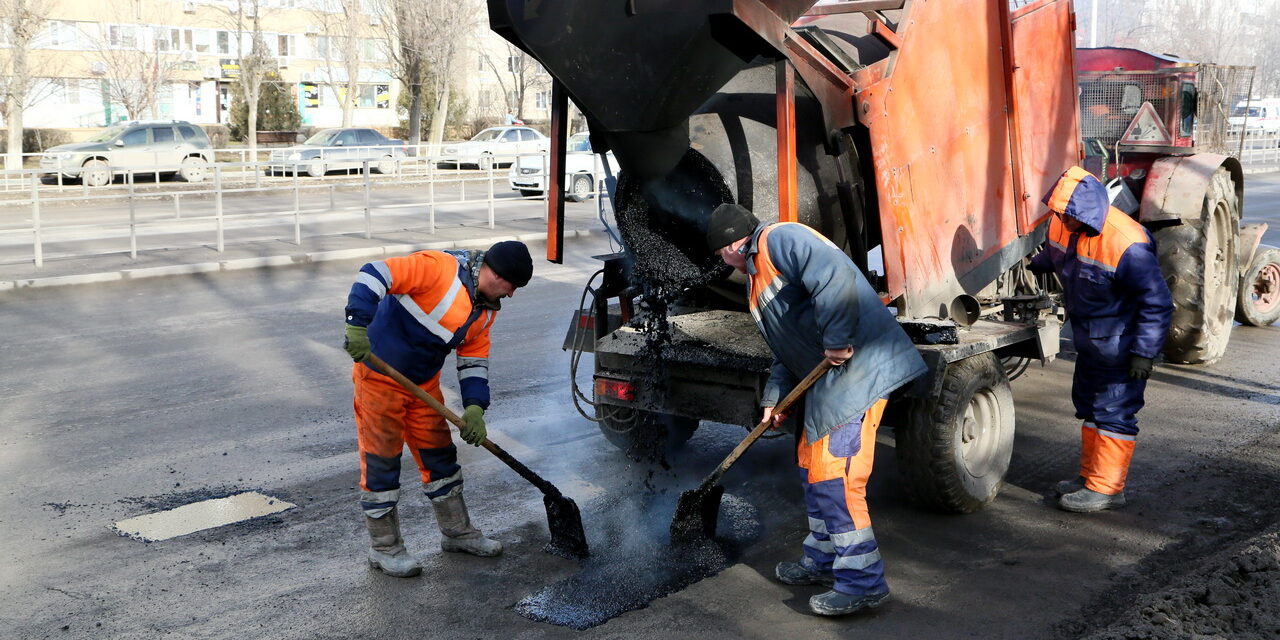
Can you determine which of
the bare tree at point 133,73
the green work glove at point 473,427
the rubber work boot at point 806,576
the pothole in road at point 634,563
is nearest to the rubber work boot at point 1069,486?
the pothole in road at point 634,563

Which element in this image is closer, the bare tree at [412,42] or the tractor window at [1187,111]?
the tractor window at [1187,111]

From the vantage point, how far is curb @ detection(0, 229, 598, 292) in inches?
476

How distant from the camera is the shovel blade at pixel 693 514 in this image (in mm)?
4941

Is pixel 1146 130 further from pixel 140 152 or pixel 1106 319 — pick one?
pixel 140 152

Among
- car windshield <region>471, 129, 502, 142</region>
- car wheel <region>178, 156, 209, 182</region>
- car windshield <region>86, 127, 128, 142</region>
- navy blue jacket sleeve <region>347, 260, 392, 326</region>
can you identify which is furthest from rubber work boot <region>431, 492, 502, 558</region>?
car windshield <region>471, 129, 502, 142</region>

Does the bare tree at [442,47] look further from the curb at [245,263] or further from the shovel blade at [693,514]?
the shovel blade at [693,514]

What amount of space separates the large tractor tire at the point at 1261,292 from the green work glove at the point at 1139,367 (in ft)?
15.7

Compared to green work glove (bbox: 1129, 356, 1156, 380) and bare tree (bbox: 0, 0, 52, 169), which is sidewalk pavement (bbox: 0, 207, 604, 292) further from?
bare tree (bbox: 0, 0, 52, 169)

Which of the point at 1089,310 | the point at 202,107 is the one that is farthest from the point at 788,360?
the point at 202,107

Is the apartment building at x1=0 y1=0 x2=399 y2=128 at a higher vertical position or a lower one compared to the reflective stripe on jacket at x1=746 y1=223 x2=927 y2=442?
higher

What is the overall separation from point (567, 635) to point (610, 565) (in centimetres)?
68

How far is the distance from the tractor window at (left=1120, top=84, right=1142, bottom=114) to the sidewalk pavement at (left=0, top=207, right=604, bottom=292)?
738 centimetres

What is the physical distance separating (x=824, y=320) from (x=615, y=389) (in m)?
1.42

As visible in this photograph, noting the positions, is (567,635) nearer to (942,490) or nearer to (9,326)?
(942,490)
